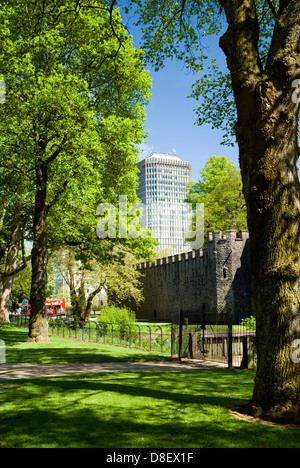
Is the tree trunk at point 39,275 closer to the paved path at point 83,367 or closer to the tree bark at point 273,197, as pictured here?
the paved path at point 83,367

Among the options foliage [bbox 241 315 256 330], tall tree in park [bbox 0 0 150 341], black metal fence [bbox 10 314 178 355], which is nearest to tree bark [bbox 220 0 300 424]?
tall tree in park [bbox 0 0 150 341]

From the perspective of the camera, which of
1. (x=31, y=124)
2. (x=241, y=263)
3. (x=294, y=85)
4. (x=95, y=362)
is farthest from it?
(x=241, y=263)

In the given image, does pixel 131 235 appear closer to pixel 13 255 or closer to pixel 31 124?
pixel 31 124

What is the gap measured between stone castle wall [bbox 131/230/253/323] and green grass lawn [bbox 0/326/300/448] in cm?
2702

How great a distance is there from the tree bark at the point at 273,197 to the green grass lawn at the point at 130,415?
25.8 inches

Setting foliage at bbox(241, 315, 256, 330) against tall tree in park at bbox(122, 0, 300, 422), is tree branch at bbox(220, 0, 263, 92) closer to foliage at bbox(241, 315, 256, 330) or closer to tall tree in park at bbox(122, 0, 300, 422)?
tall tree in park at bbox(122, 0, 300, 422)

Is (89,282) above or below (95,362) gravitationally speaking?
above

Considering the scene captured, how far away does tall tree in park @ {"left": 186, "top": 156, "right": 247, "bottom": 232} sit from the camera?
45031 mm

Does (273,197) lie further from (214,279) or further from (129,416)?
(214,279)

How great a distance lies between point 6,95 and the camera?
1648 centimetres

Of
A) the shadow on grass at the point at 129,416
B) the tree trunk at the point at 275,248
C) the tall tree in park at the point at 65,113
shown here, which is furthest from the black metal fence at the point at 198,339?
the tree trunk at the point at 275,248

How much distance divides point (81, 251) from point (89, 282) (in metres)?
8.88

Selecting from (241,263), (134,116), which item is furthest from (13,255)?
(241,263)

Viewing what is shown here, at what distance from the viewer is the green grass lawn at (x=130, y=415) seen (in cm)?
477
